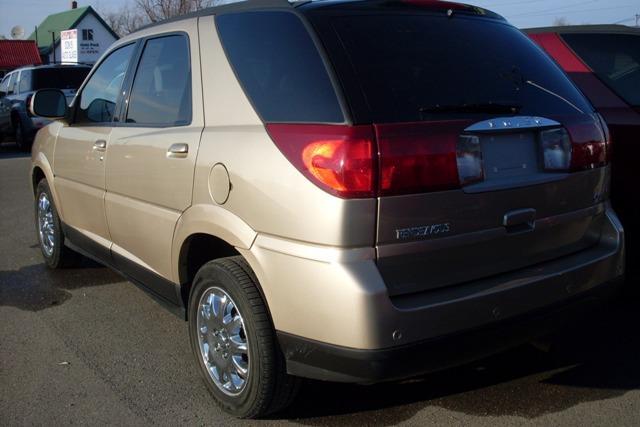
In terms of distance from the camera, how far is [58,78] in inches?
591

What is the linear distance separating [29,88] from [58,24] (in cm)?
4187

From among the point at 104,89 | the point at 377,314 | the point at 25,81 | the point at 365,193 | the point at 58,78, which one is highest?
the point at 104,89

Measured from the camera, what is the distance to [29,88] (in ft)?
49.0

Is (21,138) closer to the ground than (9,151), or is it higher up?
higher up

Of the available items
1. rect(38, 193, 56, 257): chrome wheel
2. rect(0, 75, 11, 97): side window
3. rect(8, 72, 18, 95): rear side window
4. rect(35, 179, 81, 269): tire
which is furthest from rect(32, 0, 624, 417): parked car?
rect(0, 75, 11, 97): side window

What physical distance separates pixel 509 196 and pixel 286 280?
3.22ft

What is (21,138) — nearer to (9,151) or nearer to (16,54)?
(9,151)

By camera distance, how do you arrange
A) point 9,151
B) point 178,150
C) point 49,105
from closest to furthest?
point 178,150, point 49,105, point 9,151

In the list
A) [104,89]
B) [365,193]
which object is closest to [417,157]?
[365,193]

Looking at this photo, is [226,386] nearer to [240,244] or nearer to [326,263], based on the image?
[240,244]

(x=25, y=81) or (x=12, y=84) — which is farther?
(x=12, y=84)

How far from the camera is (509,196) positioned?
9.10ft

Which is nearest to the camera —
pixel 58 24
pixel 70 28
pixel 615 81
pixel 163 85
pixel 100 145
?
pixel 163 85

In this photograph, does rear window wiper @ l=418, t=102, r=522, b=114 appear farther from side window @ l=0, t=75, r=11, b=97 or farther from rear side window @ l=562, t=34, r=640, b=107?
side window @ l=0, t=75, r=11, b=97
